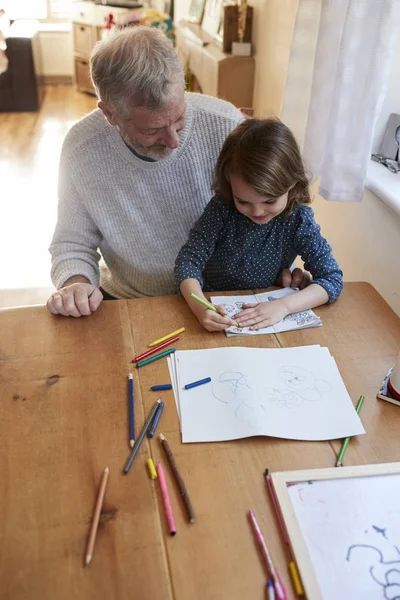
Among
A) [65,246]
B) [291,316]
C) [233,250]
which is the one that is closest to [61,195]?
[65,246]

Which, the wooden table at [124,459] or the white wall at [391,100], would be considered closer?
the wooden table at [124,459]

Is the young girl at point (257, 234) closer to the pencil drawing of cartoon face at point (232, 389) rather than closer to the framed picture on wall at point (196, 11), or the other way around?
the pencil drawing of cartoon face at point (232, 389)

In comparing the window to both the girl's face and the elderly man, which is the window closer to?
the elderly man

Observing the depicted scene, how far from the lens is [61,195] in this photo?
137cm

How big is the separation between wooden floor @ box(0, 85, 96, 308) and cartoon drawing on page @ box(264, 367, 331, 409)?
5.90 feet

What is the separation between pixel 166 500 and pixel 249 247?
2.37 ft

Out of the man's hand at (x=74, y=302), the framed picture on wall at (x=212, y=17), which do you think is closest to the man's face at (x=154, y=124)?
the man's hand at (x=74, y=302)

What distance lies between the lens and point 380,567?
2.14 feet

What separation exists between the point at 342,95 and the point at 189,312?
90 cm

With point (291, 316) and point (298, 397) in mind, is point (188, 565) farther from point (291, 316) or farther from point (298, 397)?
point (291, 316)

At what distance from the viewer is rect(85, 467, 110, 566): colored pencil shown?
65 cm

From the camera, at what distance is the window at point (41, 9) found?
19.5ft

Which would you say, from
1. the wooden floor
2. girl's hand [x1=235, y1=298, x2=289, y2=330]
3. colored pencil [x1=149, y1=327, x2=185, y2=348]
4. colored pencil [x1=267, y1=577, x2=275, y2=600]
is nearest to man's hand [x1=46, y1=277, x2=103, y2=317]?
colored pencil [x1=149, y1=327, x2=185, y2=348]

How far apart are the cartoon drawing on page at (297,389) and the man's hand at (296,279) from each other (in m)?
0.33
